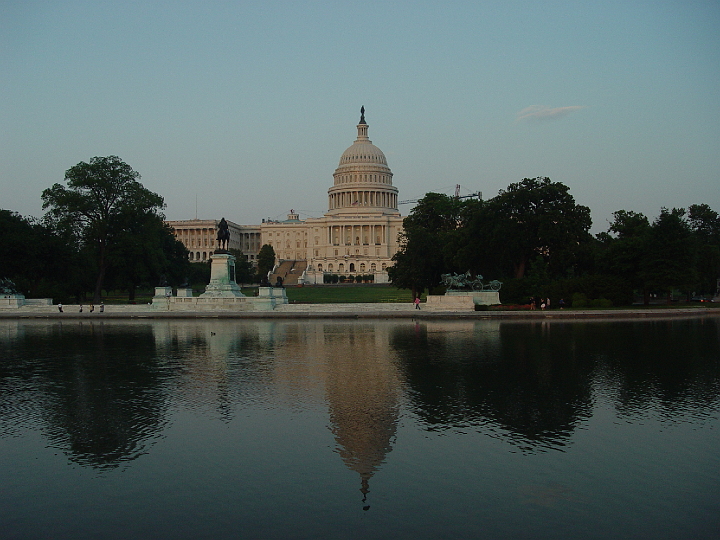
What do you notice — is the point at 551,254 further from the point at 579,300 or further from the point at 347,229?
the point at 347,229

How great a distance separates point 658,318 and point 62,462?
39518 mm

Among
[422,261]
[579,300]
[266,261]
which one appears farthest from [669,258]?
[266,261]

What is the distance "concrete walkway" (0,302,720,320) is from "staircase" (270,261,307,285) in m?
76.6

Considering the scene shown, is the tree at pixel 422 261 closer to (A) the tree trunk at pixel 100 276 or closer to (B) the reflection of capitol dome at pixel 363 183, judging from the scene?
(A) the tree trunk at pixel 100 276

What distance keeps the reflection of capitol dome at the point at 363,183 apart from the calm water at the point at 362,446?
14608cm

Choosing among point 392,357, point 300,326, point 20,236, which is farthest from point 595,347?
point 20,236

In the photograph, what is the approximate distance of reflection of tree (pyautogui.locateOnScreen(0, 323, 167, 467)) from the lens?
12414 millimetres

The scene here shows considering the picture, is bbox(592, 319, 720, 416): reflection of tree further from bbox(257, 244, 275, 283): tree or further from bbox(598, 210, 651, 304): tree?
bbox(257, 244, 275, 283): tree

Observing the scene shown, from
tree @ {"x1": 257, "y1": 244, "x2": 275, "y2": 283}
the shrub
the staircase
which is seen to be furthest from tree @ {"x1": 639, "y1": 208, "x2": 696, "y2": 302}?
tree @ {"x1": 257, "y1": 244, "x2": 275, "y2": 283}

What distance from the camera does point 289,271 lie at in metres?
145

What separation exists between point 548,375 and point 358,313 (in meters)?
26.3

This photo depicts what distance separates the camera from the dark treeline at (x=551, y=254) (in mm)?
51219

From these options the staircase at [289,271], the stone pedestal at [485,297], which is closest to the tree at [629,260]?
the stone pedestal at [485,297]

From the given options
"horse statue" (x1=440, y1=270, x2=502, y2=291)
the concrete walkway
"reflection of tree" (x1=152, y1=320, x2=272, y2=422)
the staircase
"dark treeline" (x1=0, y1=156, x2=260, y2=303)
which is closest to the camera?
"reflection of tree" (x1=152, y1=320, x2=272, y2=422)
